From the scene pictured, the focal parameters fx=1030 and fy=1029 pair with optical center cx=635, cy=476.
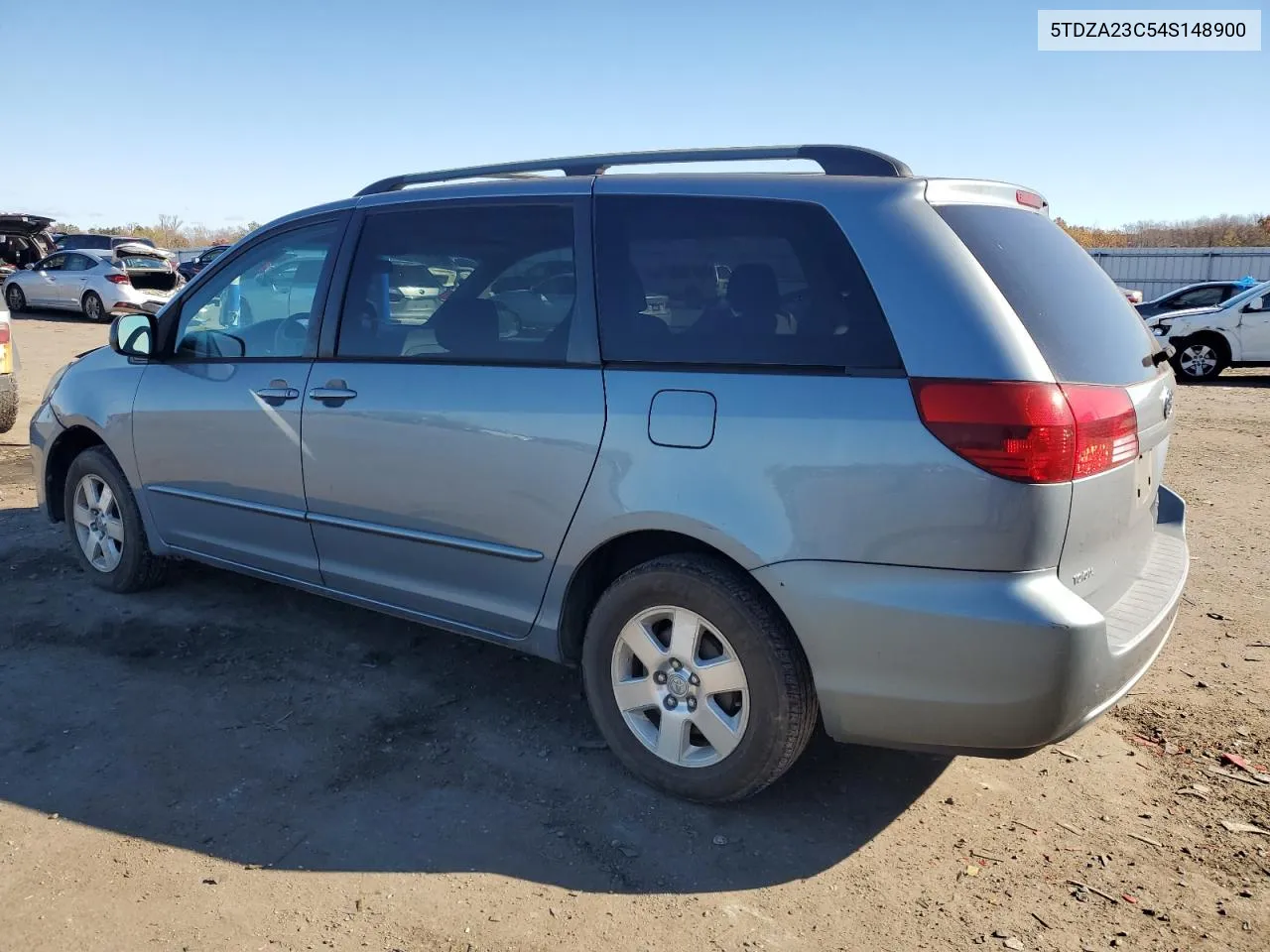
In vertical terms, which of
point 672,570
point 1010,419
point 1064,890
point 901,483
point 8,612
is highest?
point 1010,419

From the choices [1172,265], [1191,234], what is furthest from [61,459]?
[1191,234]

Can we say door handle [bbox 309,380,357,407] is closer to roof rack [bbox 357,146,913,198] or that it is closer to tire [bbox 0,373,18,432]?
roof rack [bbox 357,146,913,198]

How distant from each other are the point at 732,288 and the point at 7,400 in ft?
26.2

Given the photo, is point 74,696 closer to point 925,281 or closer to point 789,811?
point 789,811

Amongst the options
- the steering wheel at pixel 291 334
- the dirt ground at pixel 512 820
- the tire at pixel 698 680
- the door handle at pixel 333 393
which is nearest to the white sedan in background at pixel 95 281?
the steering wheel at pixel 291 334

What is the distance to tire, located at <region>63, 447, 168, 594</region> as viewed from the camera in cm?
495

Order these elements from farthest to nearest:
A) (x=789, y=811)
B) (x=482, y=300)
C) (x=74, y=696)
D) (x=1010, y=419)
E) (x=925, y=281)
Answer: (x=74, y=696), (x=482, y=300), (x=789, y=811), (x=925, y=281), (x=1010, y=419)

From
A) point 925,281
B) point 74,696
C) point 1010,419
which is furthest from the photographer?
point 74,696

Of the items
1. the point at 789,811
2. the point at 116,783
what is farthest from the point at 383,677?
the point at 789,811

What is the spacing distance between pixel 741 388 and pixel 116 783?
2367mm

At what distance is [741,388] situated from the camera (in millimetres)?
2967

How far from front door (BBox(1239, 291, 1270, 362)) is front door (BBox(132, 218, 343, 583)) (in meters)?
15.1

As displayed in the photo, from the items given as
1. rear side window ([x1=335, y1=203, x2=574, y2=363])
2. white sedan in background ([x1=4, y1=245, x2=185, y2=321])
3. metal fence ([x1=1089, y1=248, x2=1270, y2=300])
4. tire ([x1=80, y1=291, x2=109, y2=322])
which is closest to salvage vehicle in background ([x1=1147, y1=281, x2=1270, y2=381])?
rear side window ([x1=335, y1=203, x2=574, y2=363])

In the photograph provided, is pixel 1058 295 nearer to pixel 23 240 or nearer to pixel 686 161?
pixel 686 161
